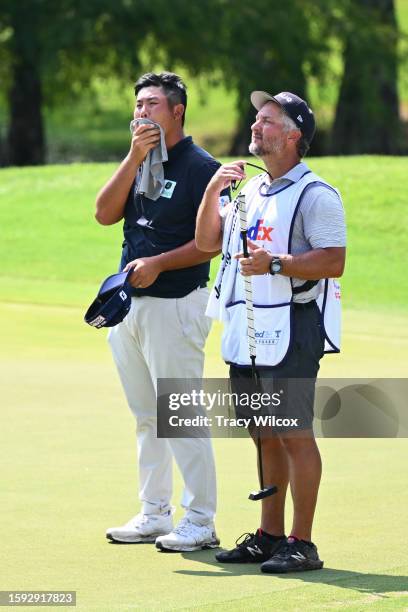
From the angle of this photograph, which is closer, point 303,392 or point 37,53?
point 303,392

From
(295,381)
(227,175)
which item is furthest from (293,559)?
(227,175)

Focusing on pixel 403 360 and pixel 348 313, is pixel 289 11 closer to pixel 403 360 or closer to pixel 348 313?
pixel 348 313

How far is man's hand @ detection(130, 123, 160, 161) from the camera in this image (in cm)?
631

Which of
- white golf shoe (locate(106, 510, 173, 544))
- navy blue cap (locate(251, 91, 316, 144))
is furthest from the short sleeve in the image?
white golf shoe (locate(106, 510, 173, 544))

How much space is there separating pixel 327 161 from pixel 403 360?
41.7 feet

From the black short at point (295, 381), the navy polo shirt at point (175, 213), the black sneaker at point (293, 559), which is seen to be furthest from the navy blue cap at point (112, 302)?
the black sneaker at point (293, 559)

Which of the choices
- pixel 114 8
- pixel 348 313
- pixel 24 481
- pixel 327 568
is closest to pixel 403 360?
pixel 348 313

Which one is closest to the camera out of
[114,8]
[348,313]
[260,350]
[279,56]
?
[260,350]

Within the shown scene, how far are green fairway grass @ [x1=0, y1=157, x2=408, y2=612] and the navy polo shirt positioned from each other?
3.68 ft

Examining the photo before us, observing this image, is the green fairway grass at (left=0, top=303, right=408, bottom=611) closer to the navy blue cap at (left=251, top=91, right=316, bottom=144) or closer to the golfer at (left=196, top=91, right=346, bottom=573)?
the golfer at (left=196, top=91, right=346, bottom=573)

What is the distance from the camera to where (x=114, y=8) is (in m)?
32.7

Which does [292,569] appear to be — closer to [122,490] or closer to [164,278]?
[164,278]

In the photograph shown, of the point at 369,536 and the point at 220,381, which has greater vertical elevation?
the point at 220,381

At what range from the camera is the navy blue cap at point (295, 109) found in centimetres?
591
